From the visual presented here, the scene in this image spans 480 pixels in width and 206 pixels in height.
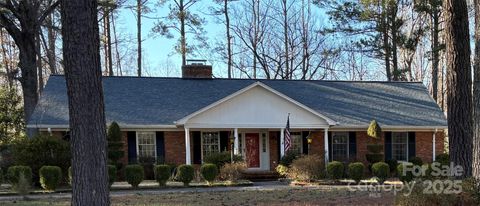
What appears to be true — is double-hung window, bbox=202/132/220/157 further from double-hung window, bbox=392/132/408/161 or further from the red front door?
double-hung window, bbox=392/132/408/161

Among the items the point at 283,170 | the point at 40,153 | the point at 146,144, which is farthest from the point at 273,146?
the point at 40,153

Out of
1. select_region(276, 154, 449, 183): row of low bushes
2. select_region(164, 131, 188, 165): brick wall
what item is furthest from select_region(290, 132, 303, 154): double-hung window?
select_region(164, 131, 188, 165): brick wall

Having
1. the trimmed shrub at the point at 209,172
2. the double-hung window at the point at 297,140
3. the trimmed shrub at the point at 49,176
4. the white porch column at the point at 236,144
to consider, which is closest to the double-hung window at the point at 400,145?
the double-hung window at the point at 297,140

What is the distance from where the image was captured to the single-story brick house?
2072 centimetres

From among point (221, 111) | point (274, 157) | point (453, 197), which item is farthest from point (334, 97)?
point (453, 197)

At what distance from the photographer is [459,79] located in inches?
361

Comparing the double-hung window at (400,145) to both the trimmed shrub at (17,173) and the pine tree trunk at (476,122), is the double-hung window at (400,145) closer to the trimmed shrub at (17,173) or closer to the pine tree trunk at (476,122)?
the pine tree trunk at (476,122)

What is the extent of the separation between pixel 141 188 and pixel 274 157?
753 cm

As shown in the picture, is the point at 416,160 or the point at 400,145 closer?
the point at 416,160

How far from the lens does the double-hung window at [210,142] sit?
854 inches

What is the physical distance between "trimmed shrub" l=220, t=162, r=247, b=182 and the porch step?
2.42m

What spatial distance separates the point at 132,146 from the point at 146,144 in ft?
2.08

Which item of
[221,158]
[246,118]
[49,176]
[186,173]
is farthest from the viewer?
[246,118]

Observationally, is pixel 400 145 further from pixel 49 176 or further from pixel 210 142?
pixel 49 176
